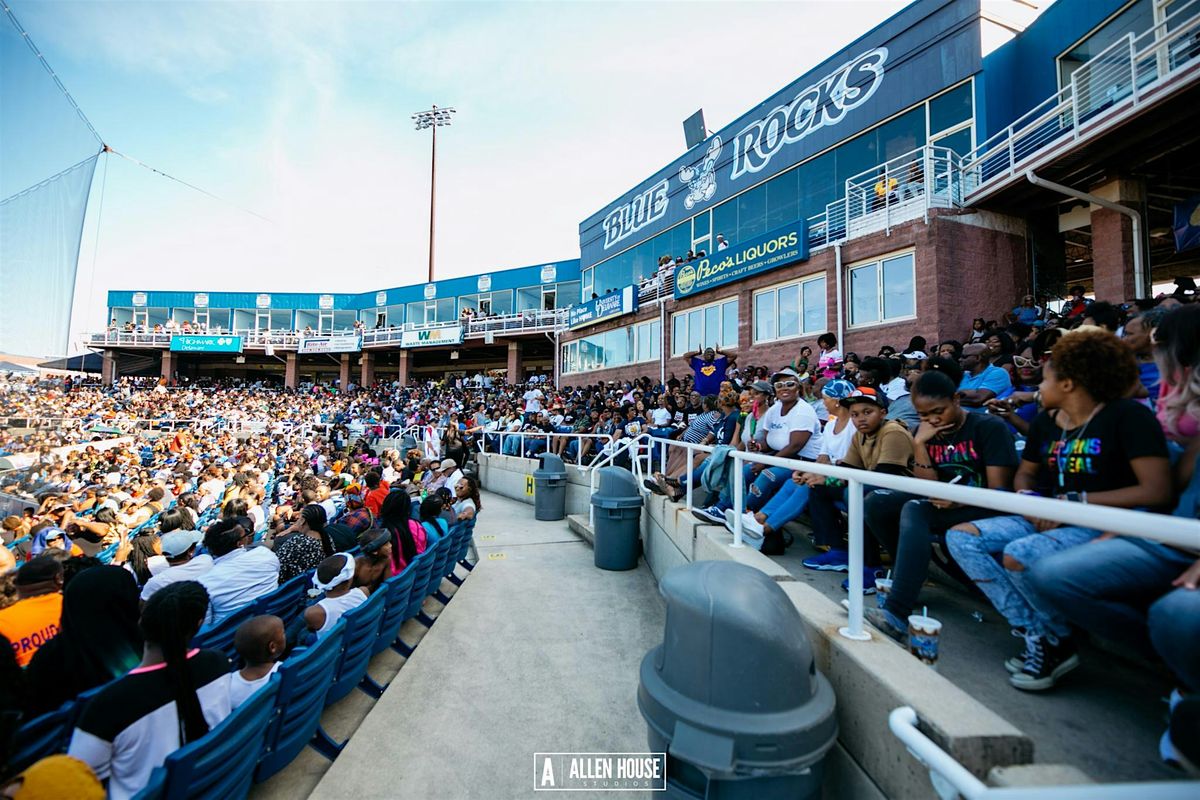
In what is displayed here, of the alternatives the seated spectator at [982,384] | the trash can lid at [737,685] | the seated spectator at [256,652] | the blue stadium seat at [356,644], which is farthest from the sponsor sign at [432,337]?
the trash can lid at [737,685]

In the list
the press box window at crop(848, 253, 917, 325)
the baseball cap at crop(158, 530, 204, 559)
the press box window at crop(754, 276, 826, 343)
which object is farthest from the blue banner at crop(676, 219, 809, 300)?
the baseball cap at crop(158, 530, 204, 559)

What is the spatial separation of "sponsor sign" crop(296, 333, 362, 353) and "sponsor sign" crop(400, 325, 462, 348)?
12.5 feet

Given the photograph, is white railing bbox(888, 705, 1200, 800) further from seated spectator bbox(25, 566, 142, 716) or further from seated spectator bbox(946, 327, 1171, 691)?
seated spectator bbox(25, 566, 142, 716)

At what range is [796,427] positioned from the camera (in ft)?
14.5

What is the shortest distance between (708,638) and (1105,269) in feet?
40.0

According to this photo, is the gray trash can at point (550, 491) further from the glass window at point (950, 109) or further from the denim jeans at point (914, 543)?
the glass window at point (950, 109)

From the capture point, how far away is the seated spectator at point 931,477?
7.68 feet

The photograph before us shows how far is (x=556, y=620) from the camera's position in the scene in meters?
5.01

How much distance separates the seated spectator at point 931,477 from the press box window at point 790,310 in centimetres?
1057

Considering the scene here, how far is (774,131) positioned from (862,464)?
1542 cm

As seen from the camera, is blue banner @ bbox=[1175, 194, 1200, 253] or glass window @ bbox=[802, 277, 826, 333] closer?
blue banner @ bbox=[1175, 194, 1200, 253]

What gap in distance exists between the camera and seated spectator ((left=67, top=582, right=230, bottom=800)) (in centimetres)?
199

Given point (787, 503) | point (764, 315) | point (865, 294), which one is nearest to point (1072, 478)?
point (787, 503)

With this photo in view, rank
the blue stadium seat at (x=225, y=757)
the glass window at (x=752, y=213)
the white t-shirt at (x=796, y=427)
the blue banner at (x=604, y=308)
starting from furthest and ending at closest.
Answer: the blue banner at (x=604, y=308) < the glass window at (x=752, y=213) < the white t-shirt at (x=796, y=427) < the blue stadium seat at (x=225, y=757)
